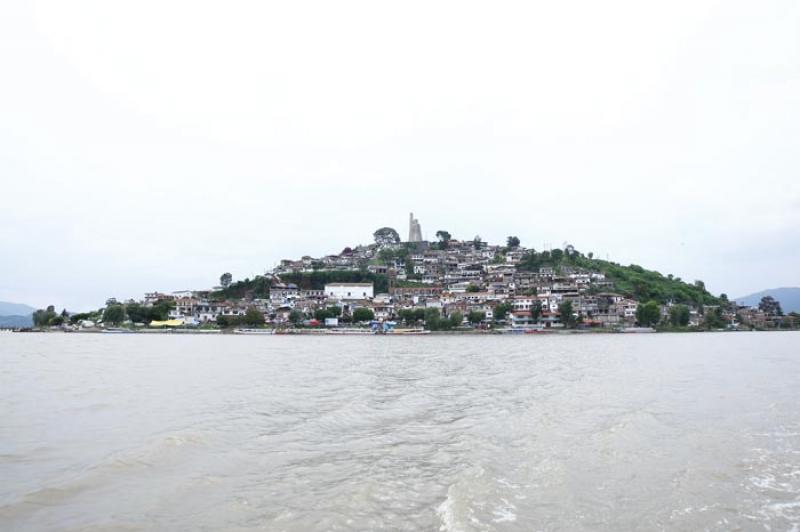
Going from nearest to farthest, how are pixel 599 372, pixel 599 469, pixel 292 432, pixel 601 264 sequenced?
pixel 599 469 < pixel 292 432 < pixel 599 372 < pixel 601 264

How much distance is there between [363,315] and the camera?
7825 centimetres

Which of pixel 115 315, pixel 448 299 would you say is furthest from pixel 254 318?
pixel 448 299

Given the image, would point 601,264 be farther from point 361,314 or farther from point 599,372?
point 599,372

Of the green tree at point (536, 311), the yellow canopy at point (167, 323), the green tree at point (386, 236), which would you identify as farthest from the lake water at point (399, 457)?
the green tree at point (386, 236)

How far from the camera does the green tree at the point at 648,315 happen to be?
73250mm

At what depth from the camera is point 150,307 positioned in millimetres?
81875

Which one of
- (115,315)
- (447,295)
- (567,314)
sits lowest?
(567,314)

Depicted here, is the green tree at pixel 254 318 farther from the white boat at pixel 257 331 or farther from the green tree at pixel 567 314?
the green tree at pixel 567 314

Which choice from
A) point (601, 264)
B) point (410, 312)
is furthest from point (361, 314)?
point (601, 264)

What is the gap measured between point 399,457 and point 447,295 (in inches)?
3117

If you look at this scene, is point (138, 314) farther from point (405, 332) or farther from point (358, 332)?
point (405, 332)

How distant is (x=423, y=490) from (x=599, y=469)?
2.59m

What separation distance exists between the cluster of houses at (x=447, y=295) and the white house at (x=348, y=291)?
165mm

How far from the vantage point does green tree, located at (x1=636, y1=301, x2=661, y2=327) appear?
7325 centimetres
